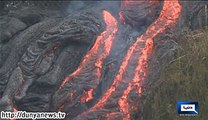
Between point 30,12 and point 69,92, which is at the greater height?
point 30,12

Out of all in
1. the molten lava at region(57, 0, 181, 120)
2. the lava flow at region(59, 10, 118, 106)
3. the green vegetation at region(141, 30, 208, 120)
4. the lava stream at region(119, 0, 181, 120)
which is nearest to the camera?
the green vegetation at region(141, 30, 208, 120)

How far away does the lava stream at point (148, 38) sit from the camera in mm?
6555

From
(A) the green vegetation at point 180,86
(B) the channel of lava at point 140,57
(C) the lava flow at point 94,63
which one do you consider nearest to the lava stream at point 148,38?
(B) the channel of lava at point 140,57

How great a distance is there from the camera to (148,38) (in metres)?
7.38

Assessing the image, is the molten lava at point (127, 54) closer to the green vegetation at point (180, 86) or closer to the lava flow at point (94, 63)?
the lava flow at point (94, 63)

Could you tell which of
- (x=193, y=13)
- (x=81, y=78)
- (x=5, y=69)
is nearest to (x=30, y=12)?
(x=5, y=69)

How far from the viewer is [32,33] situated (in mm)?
7996

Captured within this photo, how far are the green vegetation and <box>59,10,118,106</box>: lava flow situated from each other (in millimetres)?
1076

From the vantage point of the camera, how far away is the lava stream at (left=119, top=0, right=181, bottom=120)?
21.5 feet

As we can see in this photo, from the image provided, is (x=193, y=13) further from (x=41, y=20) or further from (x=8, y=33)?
(x=8, y=33)

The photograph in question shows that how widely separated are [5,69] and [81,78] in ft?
5.63

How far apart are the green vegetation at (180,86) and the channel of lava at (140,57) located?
0.31 meters

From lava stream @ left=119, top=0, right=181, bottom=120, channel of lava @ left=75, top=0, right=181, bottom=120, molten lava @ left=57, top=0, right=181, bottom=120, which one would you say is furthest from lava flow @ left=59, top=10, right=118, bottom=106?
lava stream @ left=119, top=0, right=181, bottom=120

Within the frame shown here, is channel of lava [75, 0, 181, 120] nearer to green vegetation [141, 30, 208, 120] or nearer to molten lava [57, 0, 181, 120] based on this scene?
molten lava [57, 0, 181, 120]
